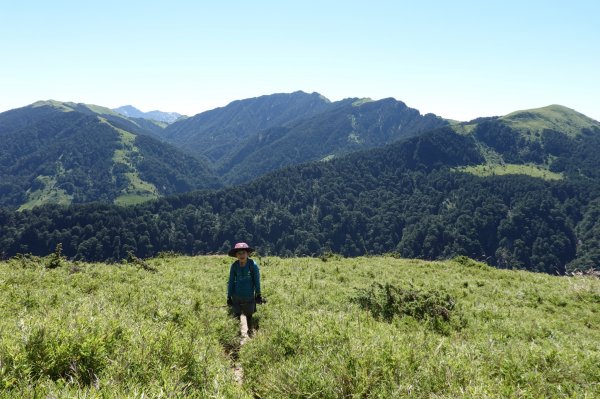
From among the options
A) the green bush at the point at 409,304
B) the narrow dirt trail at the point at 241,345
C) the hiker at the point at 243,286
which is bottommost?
the green bush at the point at 409,304

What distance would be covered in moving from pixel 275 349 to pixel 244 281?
380 cm

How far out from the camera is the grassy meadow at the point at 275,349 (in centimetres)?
516

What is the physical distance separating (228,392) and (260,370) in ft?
7.47

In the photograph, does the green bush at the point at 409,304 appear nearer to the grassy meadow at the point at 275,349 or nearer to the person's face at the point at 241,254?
the grassy meadow at the point at 275,349

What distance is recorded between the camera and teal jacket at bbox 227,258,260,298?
1136 centimetres

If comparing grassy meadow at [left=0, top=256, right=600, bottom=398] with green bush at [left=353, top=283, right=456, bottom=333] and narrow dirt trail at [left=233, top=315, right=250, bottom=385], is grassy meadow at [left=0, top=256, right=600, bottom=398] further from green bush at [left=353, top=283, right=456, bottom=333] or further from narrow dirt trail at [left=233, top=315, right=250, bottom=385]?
narrow dirt trail at [left=233, top=315, right=250, bottom=385]

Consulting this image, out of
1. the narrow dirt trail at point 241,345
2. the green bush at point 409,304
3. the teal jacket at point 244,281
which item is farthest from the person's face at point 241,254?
the green bush at point 409,304

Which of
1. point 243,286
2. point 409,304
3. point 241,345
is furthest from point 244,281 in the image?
point 409,304

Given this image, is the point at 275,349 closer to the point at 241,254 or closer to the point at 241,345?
the point at 241,345

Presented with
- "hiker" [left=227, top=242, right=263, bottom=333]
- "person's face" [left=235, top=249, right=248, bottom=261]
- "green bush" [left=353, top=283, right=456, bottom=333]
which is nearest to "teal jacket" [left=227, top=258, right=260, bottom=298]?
"hiker" [left=227, top=242, right=263, bottom=333]

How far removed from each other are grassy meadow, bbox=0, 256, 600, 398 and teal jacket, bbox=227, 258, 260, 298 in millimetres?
870

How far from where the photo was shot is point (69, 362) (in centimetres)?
525

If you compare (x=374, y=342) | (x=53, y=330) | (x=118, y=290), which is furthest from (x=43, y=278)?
(x=374, y=342)

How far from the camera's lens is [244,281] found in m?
11.5
